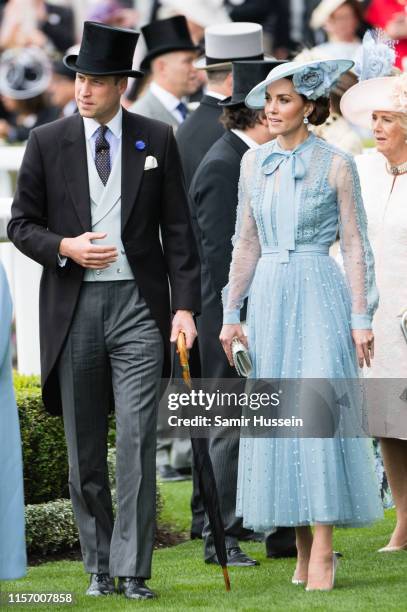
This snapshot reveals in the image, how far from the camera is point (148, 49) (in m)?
10.5

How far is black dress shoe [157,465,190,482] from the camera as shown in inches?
389

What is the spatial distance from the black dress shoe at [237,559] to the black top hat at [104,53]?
219 cm

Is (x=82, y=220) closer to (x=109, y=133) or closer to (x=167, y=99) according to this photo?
(x=109, y=133)

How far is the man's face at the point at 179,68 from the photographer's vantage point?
1025 cm

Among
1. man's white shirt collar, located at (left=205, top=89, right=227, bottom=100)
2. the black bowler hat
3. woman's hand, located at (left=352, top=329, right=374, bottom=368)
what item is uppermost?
the black bowler hat

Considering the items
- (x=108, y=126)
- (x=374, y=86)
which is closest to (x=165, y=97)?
(x=374, y=86)

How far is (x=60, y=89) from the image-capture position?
14336 mm

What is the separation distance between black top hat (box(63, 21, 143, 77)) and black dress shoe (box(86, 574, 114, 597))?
78.3 inches

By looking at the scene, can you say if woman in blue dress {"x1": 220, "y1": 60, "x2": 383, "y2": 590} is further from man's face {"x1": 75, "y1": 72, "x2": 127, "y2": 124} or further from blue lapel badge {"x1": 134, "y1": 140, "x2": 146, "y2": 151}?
man's face {"x1": 75, "y1": 72, "x2": 127, "y2": 124}

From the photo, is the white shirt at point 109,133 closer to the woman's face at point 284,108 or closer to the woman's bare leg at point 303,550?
the woman's face at point 284,108

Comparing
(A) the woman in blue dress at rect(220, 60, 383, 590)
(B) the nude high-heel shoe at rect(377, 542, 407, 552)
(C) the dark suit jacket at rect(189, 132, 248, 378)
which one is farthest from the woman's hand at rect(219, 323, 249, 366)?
(B) the nude high-heel shoe at rect(377, 542, 407, 552)

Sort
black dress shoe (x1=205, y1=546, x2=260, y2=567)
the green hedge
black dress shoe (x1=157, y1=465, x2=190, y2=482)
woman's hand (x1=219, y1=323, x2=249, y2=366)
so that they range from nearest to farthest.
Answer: woman's hand (x1=219, y1=323, x2=249, y2=366) < black dress shoe (x1=205, y1=546, x2=260, y2=567) < the green hedge < black dress shoe (x1=157, y1=465, x2=190, y2=482)

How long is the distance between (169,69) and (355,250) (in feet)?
14.0

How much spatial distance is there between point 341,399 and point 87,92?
1.57 metres
